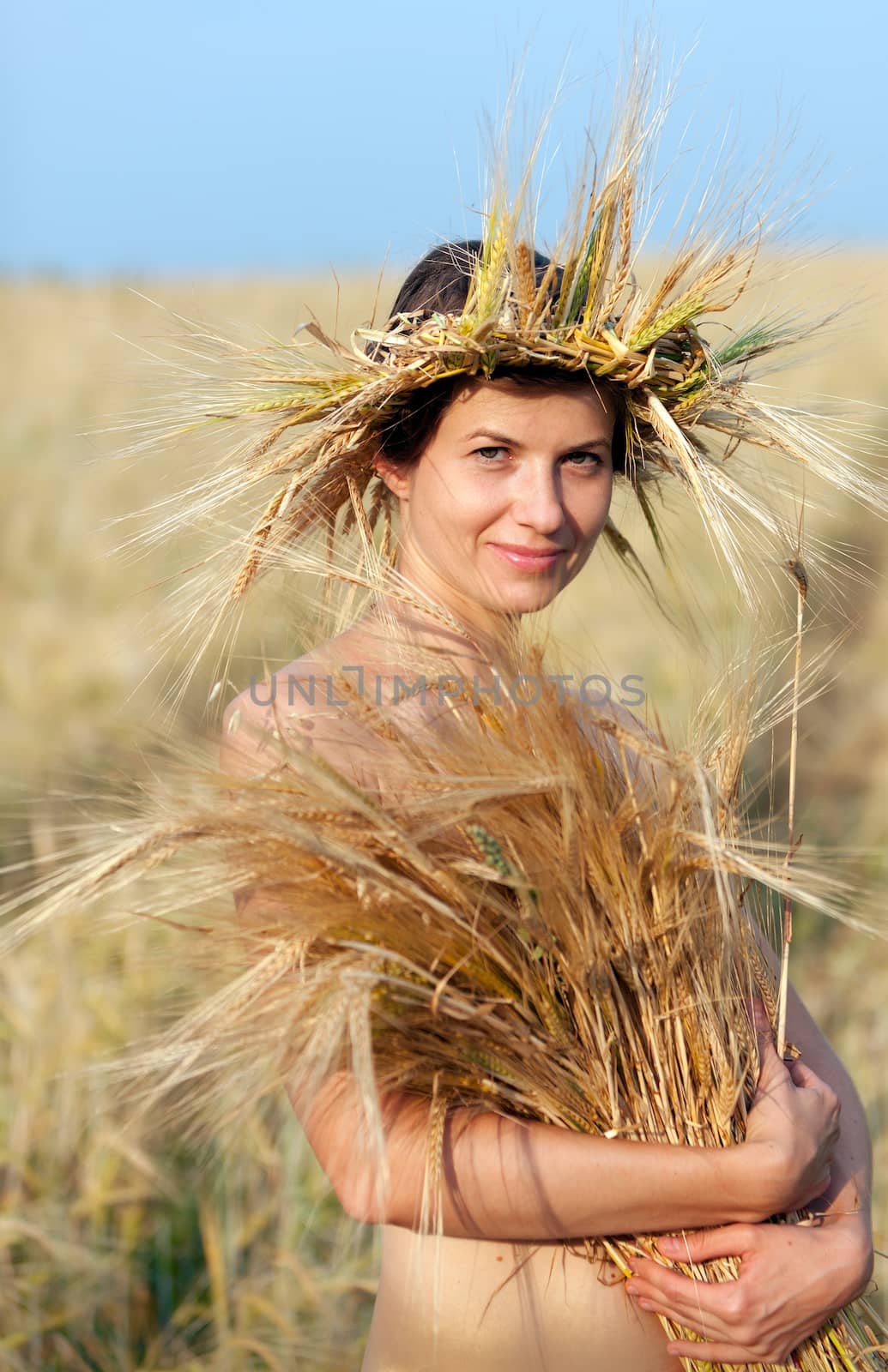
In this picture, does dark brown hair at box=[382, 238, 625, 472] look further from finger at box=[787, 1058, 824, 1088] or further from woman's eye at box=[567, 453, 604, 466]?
finger at box=[787, 1058, 824, 1088]

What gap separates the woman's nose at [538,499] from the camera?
65.0 inches

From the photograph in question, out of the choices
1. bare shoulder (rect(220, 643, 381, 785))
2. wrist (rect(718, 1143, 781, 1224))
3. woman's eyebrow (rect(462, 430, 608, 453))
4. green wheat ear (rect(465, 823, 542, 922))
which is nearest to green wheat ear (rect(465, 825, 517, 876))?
green wheat ear (rect(465, 823, 542, 922))

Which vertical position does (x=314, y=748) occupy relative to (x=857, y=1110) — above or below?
above

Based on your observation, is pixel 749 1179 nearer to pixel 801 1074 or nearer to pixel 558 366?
pixel 801 1074

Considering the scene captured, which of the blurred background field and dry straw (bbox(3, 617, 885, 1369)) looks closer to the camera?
dry straw (bbox(3, 617, 885, 1369))

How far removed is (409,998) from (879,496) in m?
0.99

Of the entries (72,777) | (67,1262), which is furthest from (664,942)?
(72,777)

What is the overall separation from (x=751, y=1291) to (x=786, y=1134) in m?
0.17

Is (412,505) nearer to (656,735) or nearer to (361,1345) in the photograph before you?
(656,735)

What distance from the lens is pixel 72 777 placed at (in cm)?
513

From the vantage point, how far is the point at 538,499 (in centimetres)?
166

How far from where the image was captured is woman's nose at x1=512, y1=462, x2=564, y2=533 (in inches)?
65.0

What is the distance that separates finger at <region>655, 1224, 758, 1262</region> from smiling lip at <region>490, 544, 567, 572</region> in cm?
83

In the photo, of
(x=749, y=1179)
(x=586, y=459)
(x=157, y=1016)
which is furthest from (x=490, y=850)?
(x=157, y=1016)
